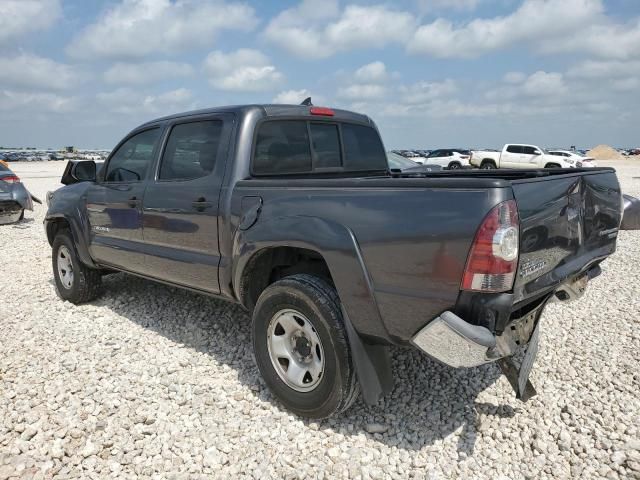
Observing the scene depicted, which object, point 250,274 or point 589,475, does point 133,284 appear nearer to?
point 250,274

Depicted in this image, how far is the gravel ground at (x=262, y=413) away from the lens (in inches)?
103

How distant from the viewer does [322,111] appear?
13.0 ft

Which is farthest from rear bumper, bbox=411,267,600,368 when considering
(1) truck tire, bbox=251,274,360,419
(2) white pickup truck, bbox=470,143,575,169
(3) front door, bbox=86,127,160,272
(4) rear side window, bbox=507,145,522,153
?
(4) rear side window, bbox=507,145,522,153

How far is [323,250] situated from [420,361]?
1539 mm

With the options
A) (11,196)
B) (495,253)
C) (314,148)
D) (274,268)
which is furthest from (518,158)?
(495,253)

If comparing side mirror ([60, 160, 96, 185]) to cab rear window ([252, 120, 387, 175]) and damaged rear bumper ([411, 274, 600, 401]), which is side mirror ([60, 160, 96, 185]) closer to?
cab rear window ([252, 120, 387, 175])

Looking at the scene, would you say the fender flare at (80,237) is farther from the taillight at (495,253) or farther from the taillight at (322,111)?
the taillight at (495,253)

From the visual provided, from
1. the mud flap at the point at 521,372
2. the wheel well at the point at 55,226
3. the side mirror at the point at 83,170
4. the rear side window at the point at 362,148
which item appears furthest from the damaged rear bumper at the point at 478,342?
the wheel well at the point at 55,226

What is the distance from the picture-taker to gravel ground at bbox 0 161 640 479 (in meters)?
2.61

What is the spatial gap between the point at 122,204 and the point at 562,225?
3482mm

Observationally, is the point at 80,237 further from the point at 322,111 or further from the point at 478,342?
the point at 478,342

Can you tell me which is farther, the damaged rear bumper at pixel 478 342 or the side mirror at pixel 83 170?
the side mirror at pixel 83 170

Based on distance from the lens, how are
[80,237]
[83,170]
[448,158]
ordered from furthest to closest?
1. [448,158]
2. [80,237]
3. [83,170]

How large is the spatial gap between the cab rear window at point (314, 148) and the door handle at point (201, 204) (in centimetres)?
40
